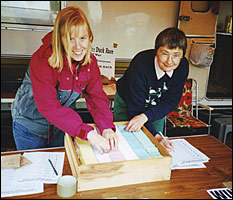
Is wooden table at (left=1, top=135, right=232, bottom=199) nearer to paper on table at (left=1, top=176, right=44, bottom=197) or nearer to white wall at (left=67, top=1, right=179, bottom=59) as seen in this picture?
paper on table at (left=1, top=176, right=44, bottom=197)

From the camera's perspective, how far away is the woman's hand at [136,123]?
138cm

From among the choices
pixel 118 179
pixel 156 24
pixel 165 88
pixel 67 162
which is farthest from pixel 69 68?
pixel 156 24

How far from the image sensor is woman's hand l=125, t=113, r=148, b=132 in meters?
1.38

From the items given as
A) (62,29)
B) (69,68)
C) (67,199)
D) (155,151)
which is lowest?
(67,199)

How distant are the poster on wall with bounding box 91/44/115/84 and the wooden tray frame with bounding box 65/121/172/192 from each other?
2.09 meters

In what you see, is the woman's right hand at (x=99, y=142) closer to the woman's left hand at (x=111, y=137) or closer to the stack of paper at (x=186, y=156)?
the woman's left hand at (x=111, y=137)

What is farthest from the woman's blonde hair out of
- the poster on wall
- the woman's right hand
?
the poster on wall

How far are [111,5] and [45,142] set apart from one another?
9.08ft

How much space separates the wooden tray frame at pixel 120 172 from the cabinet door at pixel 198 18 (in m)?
3.21

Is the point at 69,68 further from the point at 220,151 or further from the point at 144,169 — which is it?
the point at 220,151

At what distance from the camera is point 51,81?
3.87 feet

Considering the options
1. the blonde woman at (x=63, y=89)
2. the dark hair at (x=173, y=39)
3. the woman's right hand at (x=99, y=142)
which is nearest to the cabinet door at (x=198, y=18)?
the dark hair at (x=173, y=39)

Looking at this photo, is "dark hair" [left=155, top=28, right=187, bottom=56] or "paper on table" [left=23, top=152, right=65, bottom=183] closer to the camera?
"paper on table" [left=23, top=152, right=65, bottom=183]

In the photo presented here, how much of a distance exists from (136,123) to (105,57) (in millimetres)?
1830
